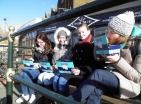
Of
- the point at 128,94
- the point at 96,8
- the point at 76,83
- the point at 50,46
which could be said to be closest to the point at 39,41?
the point at 50,46

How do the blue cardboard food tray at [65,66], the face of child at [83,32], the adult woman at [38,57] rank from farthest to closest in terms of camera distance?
the adult woman at [38,57], the face of child at [83,32], the blue cardboard food tray at [65,66]

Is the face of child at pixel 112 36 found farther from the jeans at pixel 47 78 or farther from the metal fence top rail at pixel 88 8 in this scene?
the jeans at pixel 47 78

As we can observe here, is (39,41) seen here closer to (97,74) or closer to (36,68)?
(36,68)

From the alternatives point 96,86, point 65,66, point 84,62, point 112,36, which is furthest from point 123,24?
point 84,62

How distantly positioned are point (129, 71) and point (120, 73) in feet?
0.31

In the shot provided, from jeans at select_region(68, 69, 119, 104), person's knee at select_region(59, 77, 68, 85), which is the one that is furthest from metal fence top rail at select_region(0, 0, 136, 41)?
person's knee at select_region(59, 77, 68, 85)

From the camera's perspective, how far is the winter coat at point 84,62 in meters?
1.86

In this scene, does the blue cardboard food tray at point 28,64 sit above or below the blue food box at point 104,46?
below

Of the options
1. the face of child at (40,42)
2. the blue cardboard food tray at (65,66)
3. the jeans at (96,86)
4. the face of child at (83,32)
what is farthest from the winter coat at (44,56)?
the jeans at (96,86)

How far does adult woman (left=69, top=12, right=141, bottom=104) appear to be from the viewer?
4.58 feet

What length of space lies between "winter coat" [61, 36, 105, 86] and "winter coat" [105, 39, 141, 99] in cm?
34

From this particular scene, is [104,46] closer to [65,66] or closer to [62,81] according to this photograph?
[65,66]

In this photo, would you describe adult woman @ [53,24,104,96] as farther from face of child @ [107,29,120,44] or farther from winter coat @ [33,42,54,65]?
winter coat @ [33,42,54,65]

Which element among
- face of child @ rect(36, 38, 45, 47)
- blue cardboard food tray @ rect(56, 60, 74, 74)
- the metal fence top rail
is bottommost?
blue cardboard food tray @ rect(56, 60, 74, 74)
